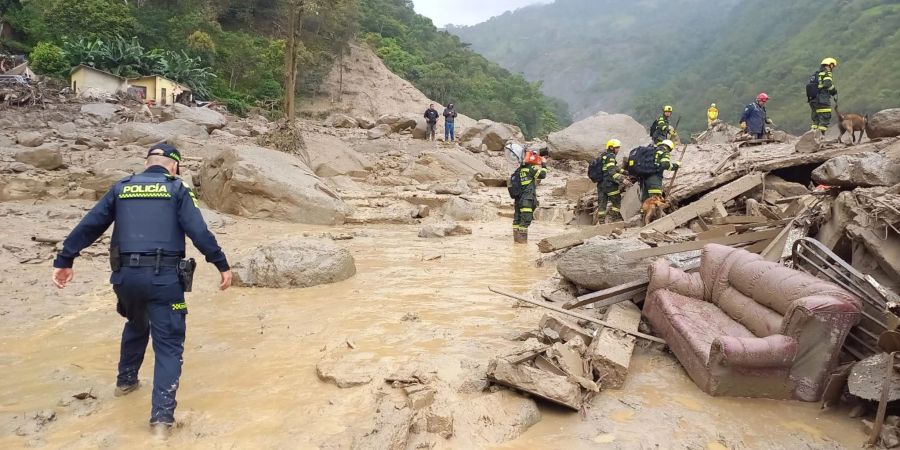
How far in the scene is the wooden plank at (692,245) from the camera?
5086 millimetres

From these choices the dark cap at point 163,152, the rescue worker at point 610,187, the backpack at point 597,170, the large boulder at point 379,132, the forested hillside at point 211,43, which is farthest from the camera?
the forested hillside at point 211,43

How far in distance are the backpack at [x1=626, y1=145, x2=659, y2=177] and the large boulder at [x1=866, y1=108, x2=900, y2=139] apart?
3393mm

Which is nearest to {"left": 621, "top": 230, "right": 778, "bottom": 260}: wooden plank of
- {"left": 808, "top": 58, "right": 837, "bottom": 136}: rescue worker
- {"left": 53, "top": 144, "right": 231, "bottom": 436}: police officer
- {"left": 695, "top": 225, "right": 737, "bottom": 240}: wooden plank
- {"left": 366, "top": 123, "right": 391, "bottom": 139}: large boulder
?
{"left": 695, "top": 225, "right": 737, "bottom": 240}: wooden plank

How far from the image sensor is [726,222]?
6.86 m

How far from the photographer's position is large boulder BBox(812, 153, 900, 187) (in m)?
5.34

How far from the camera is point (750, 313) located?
3.83 metres

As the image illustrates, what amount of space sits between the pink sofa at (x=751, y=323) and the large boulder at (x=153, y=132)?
44.0 feet

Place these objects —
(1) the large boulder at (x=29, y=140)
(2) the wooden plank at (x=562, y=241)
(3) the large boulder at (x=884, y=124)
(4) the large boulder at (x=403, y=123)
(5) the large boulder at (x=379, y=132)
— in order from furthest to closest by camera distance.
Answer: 1. (4) the large boulder at (x=403, y=123)
2. (5) the large boulder at (x=379, y=132)
3. (1) the large boulder at (x=29, y=140)
4. (3) the large boulder at (x=884, y=124)
5. (2) the wooden plank at (x=562, y=241)

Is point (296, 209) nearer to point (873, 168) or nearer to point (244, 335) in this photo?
point (244, 335)

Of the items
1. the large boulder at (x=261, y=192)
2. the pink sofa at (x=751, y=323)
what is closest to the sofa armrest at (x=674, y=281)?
the pink sofa at (x=751, y=323)

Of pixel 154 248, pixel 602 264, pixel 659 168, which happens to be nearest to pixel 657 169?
pixel 659 168

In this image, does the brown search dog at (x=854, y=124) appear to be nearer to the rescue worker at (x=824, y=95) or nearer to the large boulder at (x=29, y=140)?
the rescue worker at (x=824, y=95)

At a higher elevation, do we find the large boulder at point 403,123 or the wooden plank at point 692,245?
the large boulder at point 403,123

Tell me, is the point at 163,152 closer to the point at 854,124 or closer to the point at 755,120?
the point at 854,124
